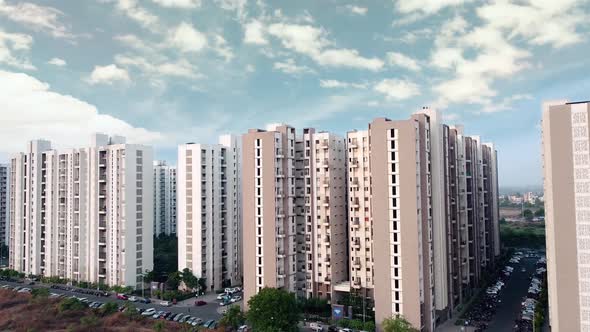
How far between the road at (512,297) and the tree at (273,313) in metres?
20.9

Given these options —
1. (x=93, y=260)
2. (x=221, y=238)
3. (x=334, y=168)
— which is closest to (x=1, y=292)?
(x=93, y=260)

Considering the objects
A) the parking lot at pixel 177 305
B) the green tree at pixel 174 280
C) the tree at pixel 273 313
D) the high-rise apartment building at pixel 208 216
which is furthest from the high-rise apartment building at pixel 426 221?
the green tree at pixel 174 280

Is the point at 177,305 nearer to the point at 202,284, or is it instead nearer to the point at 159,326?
the point at 202,284

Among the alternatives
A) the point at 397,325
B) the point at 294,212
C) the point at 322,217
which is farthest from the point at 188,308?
the point at 397,325

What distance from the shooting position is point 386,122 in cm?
4322

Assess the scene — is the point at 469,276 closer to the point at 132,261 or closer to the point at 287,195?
the point at 287,195

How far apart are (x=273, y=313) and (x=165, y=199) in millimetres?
74455

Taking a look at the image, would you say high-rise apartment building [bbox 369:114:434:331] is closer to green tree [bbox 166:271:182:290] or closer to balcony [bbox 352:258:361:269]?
balcony [bbox 352:258:361:269]

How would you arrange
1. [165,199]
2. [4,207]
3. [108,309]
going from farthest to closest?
[165,199]
[4,207]
[108,309]

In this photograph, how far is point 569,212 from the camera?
32.1 meters

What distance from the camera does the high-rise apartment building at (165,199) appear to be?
106 metres

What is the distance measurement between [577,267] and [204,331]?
33815mm

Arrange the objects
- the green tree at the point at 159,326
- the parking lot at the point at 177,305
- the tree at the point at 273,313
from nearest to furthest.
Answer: the tree at the point at 273,313, the green tree at the point at 159,326, the parking lot at the point at 177,305

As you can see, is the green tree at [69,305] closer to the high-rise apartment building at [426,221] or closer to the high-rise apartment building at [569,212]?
the high-rise apartment building at [426,221]
